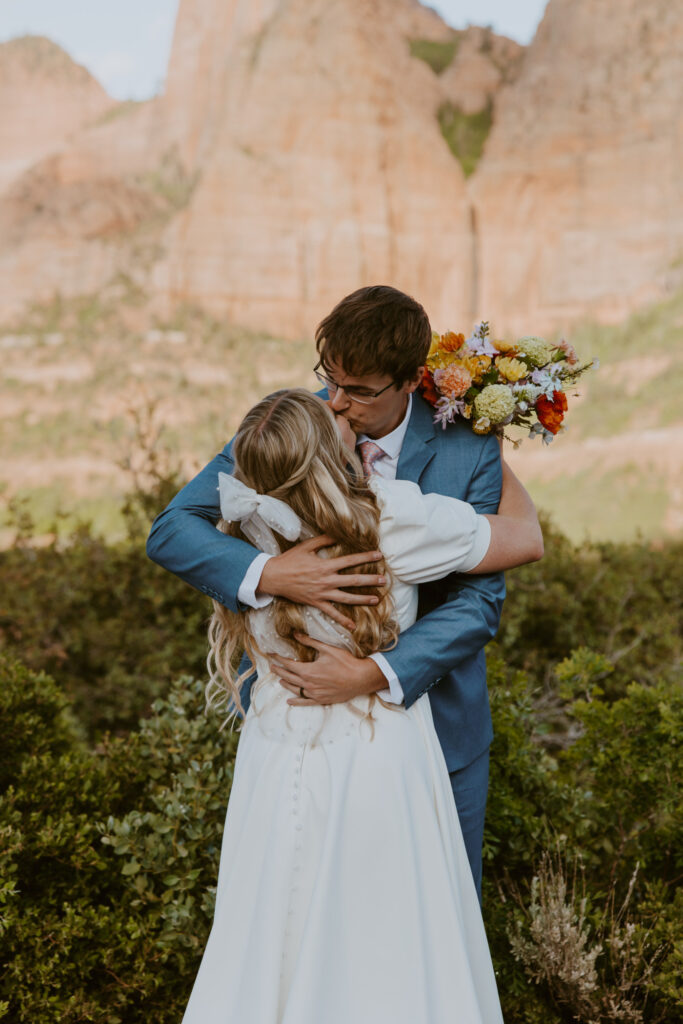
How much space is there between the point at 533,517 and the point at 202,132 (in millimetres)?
37814

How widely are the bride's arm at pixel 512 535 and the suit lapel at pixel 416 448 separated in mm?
252

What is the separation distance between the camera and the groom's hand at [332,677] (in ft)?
6.40

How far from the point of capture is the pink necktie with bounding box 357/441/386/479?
2359 millimetres

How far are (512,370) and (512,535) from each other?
0.58 m

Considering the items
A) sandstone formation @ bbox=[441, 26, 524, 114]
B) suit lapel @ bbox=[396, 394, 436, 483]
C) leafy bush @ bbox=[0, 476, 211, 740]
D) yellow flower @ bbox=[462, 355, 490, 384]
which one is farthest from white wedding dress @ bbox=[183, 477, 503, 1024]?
sandstone formation @ bbox=[441, 26, 524, 114]

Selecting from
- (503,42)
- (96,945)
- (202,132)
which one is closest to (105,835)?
(96,945)

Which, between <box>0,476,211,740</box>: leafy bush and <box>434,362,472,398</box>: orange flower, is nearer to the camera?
<box>434,362,472,398</box>: orange flower

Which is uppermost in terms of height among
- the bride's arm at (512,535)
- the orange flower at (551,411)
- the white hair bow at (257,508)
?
the orange flower at (551,411)

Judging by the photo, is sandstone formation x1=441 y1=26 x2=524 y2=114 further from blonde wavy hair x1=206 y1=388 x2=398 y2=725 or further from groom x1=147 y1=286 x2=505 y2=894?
blonde wavy hair x1=206 y1=388 x2=398 y2=725

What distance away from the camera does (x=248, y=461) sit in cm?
195

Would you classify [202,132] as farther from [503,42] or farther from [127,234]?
[503,42]

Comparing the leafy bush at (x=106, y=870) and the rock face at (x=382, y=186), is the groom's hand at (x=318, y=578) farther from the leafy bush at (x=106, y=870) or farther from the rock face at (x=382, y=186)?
the rock face at (x=382, y=186)

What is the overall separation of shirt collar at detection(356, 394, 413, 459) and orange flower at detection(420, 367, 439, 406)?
0.06 meters

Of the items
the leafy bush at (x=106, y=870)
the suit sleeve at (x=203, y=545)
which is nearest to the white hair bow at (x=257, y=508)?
the suit sleeve at (x=203, y=545)
